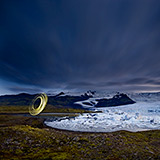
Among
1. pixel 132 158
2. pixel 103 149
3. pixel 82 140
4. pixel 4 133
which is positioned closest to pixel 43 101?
pixel 4 133

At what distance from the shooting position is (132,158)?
32.0 feet

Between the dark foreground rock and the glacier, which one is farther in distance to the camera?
A: the glacier

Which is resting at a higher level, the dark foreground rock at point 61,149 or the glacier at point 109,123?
the dark foreground rock at point 61,149

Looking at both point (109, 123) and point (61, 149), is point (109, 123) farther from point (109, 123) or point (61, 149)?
point (61, 149)

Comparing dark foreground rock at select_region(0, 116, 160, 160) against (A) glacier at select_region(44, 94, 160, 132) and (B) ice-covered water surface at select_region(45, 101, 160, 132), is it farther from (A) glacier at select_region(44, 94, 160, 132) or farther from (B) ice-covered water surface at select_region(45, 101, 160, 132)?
(B) ice-covered water surface at select_region(45, 101, 160, 132)

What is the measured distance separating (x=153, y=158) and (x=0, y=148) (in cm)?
1219

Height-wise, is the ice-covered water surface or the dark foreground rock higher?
the dark foreground rock

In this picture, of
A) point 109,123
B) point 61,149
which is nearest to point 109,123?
point 109,123

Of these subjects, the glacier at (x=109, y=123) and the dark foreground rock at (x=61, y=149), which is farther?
the glacier at (x=109, y=123)

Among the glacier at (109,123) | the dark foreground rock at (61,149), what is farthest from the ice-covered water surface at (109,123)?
the dark foreground rock at (61,149)

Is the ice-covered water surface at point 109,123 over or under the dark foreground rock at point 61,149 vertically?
under

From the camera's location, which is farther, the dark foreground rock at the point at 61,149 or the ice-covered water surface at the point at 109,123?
the ice-covered water surface at the point at 109,123

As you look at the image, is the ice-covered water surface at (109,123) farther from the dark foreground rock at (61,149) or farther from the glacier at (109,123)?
the dark foreground rock at (61,149)

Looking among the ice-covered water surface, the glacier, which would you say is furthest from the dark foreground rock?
the ice-covered water surface
